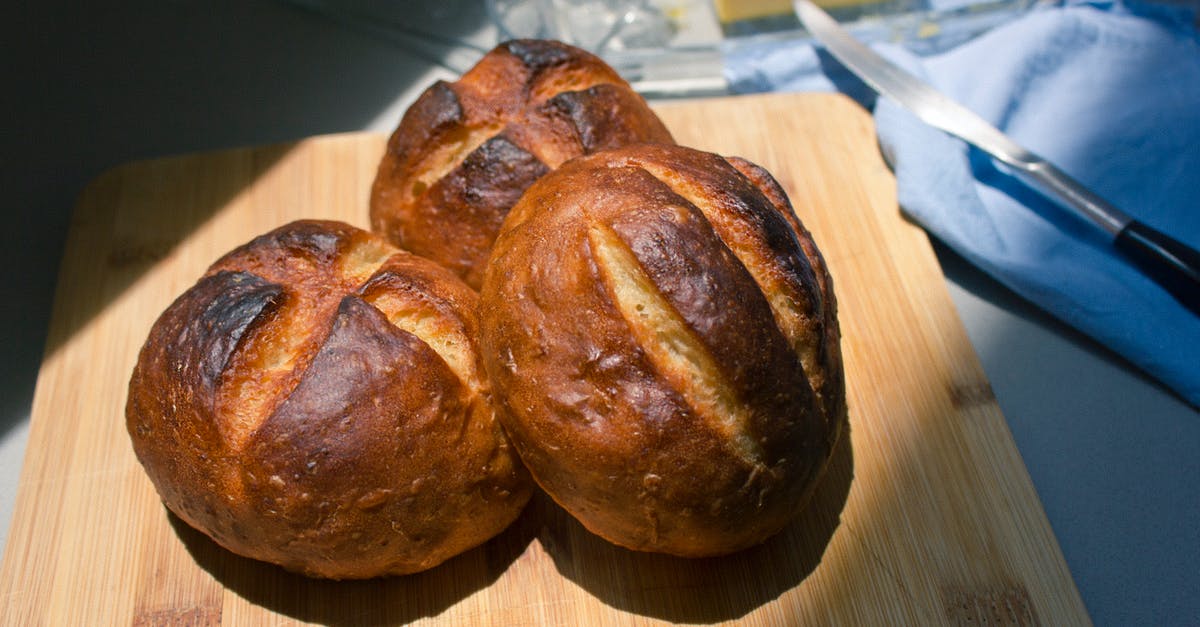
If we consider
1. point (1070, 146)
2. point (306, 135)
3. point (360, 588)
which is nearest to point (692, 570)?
point (360, 588)

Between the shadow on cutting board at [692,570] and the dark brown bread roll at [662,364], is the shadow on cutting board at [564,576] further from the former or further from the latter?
the dark brown bread roll at [662,364]

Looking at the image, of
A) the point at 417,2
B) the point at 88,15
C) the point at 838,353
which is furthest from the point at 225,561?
the point at 88,15

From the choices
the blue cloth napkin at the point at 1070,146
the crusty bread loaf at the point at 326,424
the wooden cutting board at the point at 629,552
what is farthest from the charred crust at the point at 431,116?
the blue cloth napkin at the point at 1070,146

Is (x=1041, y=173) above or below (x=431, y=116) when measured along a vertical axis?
below

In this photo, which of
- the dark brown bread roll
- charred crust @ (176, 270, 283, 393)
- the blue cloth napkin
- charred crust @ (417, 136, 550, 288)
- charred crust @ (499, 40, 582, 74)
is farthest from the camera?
the blue cloth napkin

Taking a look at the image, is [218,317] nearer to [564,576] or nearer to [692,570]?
[564,576]

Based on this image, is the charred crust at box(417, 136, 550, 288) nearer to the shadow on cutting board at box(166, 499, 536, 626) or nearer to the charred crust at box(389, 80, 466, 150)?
the charred crust at box(389, 80, 466, 150)

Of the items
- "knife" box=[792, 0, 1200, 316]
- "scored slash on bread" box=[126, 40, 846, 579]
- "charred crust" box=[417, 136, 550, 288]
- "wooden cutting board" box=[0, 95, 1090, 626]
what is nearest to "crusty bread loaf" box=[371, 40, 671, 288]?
"charred crust" box=[417, 136, 550, 288]
